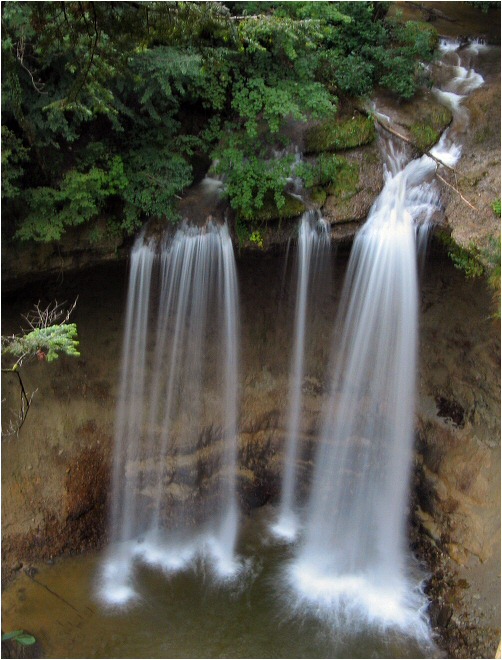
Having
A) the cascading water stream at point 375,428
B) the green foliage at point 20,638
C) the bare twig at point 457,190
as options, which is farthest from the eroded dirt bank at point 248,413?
the green foliage at point 20,638

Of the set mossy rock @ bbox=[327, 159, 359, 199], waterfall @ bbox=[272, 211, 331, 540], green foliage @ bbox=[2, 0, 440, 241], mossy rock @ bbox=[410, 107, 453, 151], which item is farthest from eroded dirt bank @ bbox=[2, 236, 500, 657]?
mossy rock @ bbox=[410, 107, 453, 151]

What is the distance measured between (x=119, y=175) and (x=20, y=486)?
17.1 ft

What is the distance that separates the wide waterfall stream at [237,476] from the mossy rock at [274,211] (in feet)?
0.65

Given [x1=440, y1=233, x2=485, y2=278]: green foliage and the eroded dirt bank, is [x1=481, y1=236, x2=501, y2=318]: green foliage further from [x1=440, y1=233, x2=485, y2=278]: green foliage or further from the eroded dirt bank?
the eroded dirt bank

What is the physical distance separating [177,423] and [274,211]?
4.12m

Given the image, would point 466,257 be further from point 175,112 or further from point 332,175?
point 175,112

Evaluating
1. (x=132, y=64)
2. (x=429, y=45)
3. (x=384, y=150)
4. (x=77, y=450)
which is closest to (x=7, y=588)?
(x=77, y=450)

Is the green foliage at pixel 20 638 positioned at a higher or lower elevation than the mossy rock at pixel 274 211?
lower

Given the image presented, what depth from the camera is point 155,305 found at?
962 cm

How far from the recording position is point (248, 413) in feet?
35.9

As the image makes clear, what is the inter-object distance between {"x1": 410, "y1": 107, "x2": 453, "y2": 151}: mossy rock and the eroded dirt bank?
1.90m

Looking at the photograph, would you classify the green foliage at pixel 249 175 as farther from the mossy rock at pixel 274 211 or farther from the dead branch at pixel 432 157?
the dead branch at pixel 432 157

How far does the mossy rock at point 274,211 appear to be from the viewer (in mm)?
8945

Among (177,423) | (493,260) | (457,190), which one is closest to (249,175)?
(457,190)
